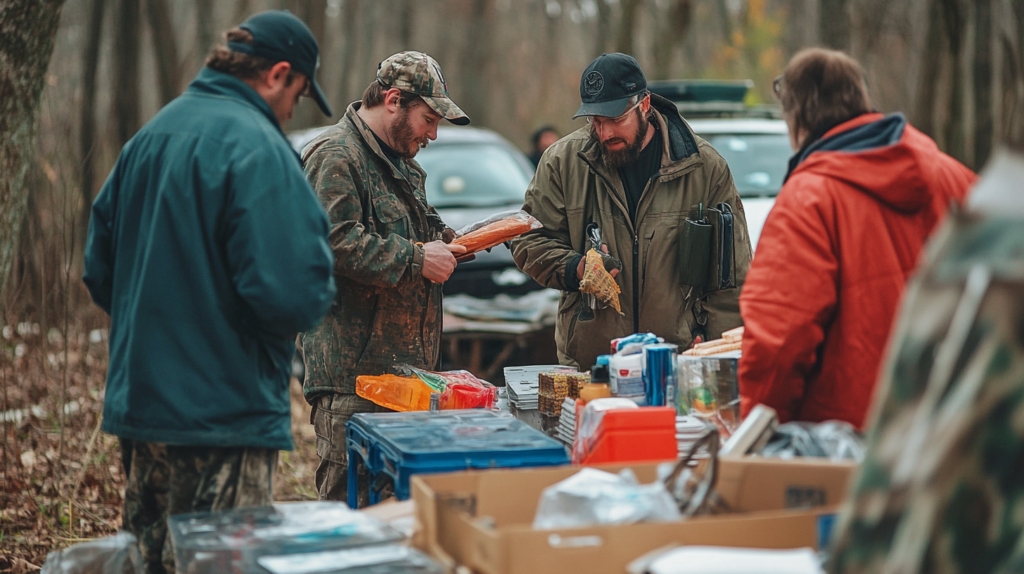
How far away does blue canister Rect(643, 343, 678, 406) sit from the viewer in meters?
3.47

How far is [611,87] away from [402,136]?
96cm

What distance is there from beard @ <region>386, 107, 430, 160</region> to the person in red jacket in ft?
5.99

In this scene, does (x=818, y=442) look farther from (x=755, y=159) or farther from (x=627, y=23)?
(x=627, y=23)

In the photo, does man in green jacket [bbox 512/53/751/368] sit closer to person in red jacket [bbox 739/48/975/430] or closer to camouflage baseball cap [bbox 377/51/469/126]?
camouflage baseball cap [bbox 377/51/469/126]

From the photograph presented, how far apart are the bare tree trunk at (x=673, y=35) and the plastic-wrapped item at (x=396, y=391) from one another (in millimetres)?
12544

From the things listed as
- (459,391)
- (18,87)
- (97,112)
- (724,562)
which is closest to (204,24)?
(97,112)

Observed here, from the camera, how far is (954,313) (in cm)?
153

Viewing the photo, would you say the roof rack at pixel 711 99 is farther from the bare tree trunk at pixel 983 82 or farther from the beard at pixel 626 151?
the bare tree trunk at pixel 983 82

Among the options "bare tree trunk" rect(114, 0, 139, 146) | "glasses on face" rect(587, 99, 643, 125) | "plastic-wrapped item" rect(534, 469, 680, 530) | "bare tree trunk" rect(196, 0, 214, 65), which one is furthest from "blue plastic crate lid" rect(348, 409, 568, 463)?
"bare tree trunk" rect(196, 0, 214, 65)

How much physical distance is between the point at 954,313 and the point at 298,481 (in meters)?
5.50

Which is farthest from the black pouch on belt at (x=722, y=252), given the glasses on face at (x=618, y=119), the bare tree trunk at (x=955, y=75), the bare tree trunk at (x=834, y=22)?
the bare tree trunk at (x=955, y=75)

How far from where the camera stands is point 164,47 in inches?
617

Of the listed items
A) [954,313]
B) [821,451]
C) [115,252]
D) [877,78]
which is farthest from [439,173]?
[877,78]

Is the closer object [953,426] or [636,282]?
[953,426]
